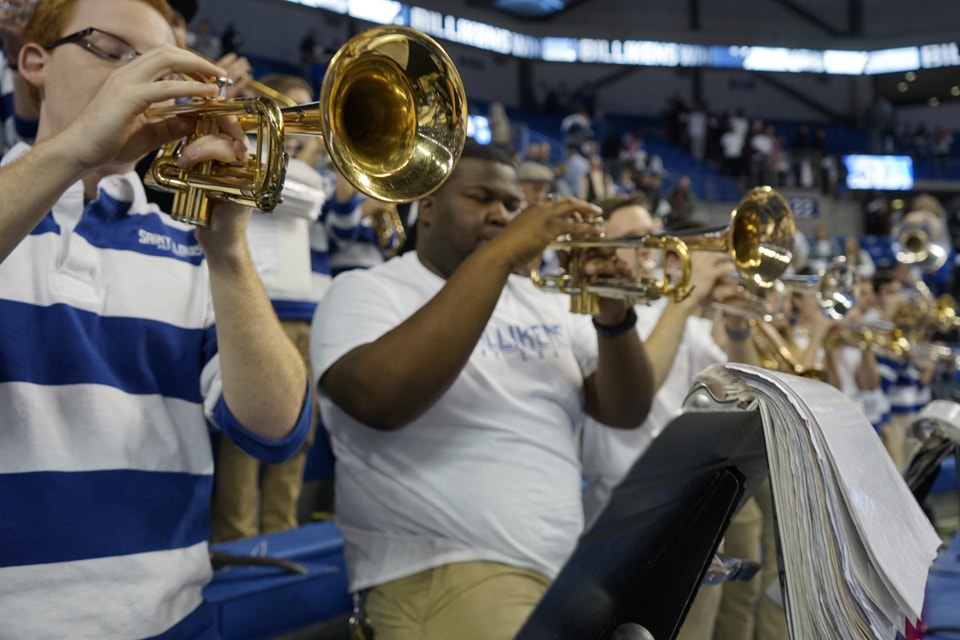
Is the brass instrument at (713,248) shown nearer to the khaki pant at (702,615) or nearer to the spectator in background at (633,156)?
the khaki pant at (702,615)

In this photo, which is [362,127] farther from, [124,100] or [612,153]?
[612,153]

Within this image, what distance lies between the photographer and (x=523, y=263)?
178 cm

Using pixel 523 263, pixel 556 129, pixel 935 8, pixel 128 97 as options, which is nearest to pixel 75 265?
pixel 128 97

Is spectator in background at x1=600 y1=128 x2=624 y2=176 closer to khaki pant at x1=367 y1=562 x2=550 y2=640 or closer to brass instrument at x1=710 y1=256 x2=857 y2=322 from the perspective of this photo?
brass instrument at x1=710 y1=256 x2=857 y2=322

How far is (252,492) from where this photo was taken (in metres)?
2.93

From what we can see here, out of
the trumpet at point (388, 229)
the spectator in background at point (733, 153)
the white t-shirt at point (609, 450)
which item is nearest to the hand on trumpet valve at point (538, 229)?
the white t-shirt at point (609, 450)

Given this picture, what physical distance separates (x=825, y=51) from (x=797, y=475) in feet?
72.8

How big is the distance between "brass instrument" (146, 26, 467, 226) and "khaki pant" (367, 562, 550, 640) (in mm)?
801

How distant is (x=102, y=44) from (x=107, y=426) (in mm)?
607

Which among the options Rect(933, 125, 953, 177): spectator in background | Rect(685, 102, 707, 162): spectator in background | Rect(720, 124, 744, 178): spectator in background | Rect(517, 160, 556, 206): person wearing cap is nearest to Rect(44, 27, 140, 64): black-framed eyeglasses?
Rect(517, 160, 556, 206): person wearing cap

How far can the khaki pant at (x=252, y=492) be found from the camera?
112 inches

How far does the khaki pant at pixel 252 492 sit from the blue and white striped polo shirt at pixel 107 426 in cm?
120

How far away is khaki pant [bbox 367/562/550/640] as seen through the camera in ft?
5.35

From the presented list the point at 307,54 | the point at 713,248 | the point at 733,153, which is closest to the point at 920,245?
the point at 713,248
